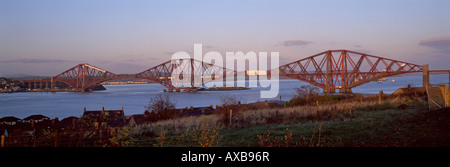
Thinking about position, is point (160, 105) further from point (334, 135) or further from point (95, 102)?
point (95, 102)

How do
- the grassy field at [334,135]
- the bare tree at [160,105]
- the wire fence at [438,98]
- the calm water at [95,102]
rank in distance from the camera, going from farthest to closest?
the calm water at [95,102] → the bare tree at [160,105] → the wire fence at [438,98] → the grassy field at [334,135]

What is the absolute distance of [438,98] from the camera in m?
12.8

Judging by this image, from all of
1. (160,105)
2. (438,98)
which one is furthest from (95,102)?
(438,98)

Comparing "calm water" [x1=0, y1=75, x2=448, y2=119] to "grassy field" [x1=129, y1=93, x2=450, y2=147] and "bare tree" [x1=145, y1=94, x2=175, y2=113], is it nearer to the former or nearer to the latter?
"bare tree" [x1=145, y1=94, x2=175, y2=113]

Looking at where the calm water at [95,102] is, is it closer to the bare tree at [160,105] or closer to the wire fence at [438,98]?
the bare tree at [160,105]

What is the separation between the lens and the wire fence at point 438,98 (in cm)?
1168

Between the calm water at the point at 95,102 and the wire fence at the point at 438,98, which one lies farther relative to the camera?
the calm water at the point at 95,102

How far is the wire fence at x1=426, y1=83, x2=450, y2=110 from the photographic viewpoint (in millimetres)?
11680

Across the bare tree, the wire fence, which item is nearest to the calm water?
the bare tree

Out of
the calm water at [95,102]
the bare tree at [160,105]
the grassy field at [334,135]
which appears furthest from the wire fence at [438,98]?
the calm water at [95,102]
